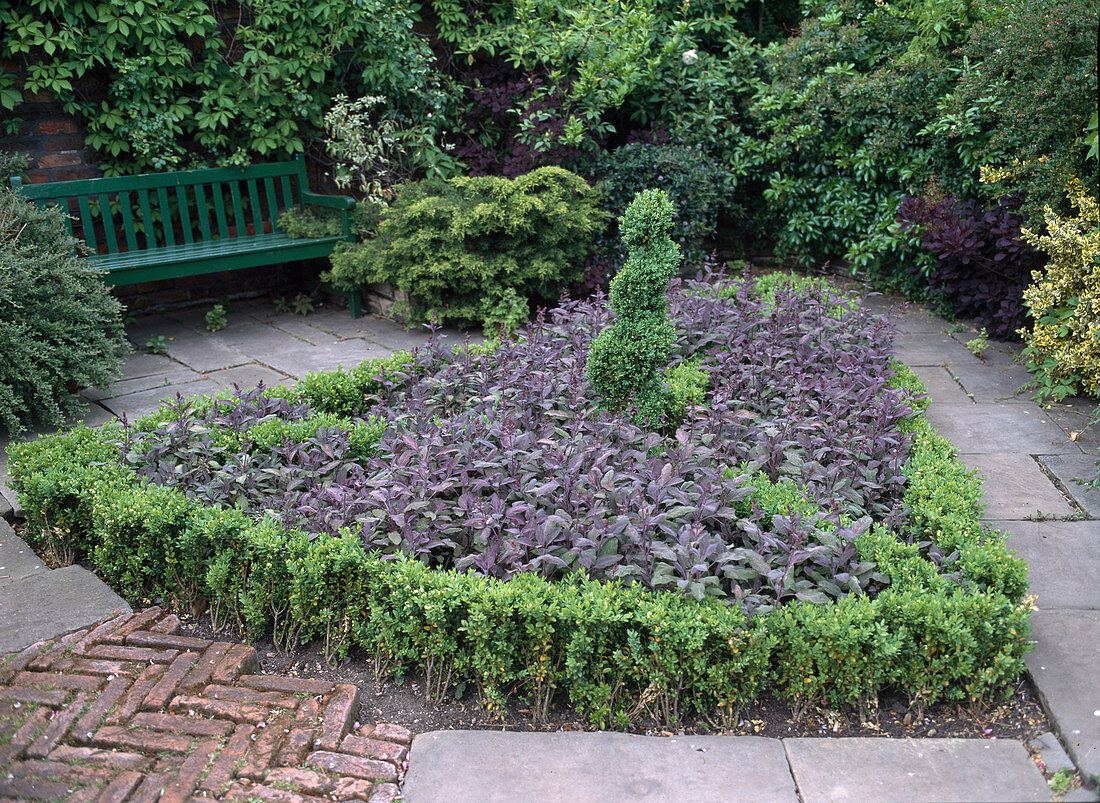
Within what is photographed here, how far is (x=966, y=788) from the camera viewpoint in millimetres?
2172

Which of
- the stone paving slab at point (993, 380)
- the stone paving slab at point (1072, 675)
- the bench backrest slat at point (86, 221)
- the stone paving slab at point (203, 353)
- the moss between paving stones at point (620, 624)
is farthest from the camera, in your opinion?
the bench backrest slat at point (86, 221)

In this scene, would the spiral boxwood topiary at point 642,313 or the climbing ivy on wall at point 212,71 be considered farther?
the climbing ivy on wall at point 212,71

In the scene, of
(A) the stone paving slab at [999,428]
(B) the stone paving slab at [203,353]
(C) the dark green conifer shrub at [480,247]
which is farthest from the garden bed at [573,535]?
(C) the dark green conifer shrub at [480,247]

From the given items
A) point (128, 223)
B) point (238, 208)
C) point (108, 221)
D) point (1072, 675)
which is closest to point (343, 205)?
point (238, 208)

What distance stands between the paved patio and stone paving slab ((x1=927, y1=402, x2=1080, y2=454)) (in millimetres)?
11

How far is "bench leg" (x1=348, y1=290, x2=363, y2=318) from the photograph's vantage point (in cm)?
666

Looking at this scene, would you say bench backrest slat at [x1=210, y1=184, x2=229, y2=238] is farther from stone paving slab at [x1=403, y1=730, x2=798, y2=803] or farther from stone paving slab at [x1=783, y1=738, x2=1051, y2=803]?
stone paving slab at [x1=783, y1=738, x2=1051, y2=803]

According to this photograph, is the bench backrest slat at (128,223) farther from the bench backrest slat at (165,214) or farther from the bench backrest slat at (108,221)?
the bench backrest slat at (165,214)

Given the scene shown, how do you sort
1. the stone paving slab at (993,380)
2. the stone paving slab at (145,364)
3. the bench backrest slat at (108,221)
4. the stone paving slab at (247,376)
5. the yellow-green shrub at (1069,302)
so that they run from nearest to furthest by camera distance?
the yellow-green shrub at (1069,302) → the stone paving slab at (993,380) → the stone paving slab at (247,376) → the stone paving slab at (145,364) → the bench backrest slat at (108,221)

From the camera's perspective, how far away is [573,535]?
2.82 metres

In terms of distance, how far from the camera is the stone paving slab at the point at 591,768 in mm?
2154

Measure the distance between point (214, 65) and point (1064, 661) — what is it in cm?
657

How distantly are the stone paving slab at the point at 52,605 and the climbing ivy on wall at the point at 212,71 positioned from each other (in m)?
4.08

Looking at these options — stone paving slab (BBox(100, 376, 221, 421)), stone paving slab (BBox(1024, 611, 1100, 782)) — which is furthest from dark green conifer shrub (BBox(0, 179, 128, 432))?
stone paving slab (BBox(1024, 611, 1100, 782))
